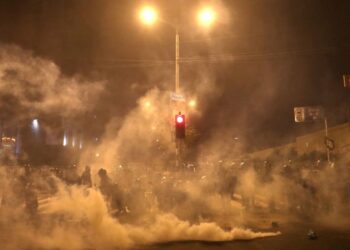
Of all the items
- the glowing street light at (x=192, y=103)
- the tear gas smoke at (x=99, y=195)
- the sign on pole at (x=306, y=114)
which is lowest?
the tear gas smoke at (x=99, y=195)

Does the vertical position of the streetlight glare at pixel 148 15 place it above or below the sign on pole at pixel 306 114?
above

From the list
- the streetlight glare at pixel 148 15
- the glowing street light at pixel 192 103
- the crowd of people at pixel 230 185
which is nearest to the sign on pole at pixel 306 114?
the glowing street light at pixel 192 103

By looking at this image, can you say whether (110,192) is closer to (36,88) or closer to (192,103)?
(36,88)

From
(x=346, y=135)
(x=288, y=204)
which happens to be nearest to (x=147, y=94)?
(x=288, y=204)

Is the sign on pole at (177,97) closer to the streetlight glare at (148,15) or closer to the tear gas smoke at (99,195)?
the tear gas smoke at (99,195)

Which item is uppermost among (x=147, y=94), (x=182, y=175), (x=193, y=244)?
(x=147, y=94)

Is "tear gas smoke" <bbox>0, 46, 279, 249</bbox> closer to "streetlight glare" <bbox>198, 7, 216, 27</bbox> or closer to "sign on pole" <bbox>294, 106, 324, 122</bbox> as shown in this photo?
"streetlight glare" <bbox>198, 7, 216, 27</bbox>

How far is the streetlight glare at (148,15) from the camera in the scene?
40.8ft

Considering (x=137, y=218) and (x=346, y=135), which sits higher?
(x=346, y=135)

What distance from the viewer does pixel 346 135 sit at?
68.1ft

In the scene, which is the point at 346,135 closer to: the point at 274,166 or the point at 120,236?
the point at 274,166

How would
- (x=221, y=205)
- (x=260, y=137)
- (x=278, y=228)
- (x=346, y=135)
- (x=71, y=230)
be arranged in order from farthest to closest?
1. (x=260, y=137)
2. (x=346, y=135)
3. (x=221, y=205)
4. (x=278, y=228)
5. (x=71, y=230)

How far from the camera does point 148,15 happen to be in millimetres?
12438

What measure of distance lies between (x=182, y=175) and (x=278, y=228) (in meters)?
3.95
